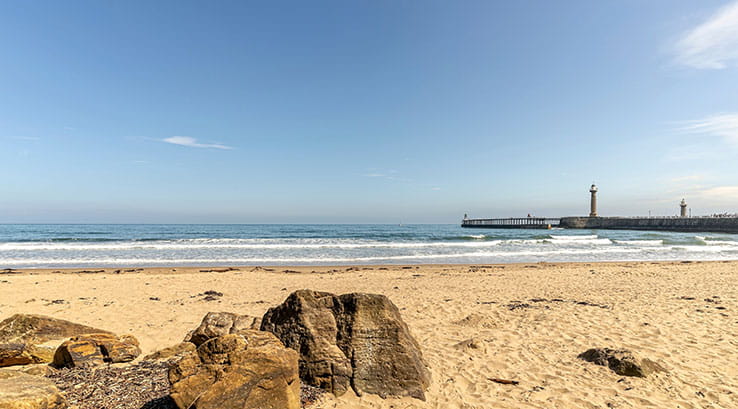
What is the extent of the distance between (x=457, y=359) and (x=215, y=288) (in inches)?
358

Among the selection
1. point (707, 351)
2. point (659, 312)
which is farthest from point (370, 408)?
point (659, 312)

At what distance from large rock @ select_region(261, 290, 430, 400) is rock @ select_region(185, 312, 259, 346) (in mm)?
783

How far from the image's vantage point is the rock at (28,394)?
8.89 ft

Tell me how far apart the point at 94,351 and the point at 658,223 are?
269 ft

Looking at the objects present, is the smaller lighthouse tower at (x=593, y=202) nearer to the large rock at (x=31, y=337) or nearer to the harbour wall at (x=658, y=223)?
the harbour wall at (x=658, y=223)

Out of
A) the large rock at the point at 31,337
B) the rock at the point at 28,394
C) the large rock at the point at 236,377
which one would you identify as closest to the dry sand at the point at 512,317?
the large rock at the point at 236,377

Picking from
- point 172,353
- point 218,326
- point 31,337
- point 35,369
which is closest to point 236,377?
point 218,326

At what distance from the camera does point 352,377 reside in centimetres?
415

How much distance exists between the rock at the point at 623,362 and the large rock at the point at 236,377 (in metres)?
4.44

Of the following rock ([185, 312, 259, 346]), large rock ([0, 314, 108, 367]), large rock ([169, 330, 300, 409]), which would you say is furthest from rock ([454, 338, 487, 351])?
large rock ([0, 314, 108, 367])

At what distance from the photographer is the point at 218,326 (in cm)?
496

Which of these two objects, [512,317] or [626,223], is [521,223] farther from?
[512,317]

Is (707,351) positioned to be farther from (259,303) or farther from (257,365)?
(259,303)

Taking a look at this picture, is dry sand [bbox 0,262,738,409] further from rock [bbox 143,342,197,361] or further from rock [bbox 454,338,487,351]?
rock [bbox 143,342,197,361]
